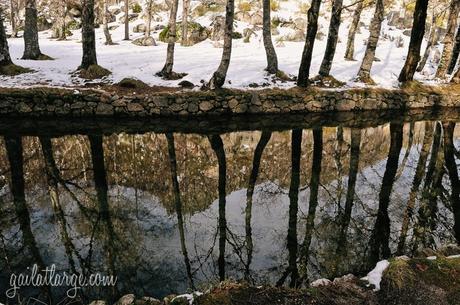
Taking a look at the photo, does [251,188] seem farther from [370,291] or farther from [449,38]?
[449,38]

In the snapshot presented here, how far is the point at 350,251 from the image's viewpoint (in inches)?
257

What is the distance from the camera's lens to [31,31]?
62.8ft

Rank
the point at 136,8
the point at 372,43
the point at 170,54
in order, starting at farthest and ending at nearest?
the point at 136,8, the point at 372,43, the point at 170,54

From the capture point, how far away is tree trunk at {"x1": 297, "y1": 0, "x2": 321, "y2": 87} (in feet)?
56.4

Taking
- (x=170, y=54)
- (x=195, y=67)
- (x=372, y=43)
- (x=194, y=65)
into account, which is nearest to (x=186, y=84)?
(x=170, y=54)

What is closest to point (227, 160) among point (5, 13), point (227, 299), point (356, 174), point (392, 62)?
point (356, 174)

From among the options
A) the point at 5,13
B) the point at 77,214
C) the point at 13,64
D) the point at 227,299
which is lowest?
the point at 77,214

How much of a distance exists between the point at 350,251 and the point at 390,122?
11.0 m

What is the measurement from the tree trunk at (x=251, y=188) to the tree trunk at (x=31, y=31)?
42.0 feet

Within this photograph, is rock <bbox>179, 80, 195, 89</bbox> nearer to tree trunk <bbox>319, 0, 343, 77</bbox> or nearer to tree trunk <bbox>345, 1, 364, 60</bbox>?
tree trunk <bbox>319, 0, 343, 77</bbox>

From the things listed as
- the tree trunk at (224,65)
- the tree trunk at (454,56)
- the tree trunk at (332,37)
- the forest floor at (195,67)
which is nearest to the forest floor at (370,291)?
the tree trunk at (224,65)

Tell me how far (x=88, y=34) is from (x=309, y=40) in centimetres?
981

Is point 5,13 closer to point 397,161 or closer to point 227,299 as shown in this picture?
point 397,161

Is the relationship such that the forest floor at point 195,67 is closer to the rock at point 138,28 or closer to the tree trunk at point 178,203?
the tree trunk at point 178,203
